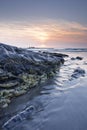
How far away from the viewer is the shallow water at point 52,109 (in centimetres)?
751

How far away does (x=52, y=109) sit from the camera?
30.5 feet

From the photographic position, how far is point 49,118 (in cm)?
817

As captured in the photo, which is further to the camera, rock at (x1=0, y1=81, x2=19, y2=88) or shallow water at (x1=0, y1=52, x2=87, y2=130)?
rock at (x1=0, y1=81, x2=19, y2=88)

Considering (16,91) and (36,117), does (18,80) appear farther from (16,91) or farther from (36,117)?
(36,117)

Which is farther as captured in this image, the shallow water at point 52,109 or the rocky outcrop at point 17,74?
the rocky outcrop at point 17,74

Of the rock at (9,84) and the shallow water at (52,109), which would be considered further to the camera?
the rock at (9,84)

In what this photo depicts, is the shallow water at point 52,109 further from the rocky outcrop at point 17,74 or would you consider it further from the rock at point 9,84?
the rock at point 9,84

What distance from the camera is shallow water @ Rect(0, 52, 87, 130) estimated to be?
24.6 feet

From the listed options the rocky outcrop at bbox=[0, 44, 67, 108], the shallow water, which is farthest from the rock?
the shallow water

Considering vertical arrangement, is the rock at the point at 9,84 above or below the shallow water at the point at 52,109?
above

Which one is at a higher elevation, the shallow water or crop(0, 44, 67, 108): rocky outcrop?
crop(0, 44, 67, 108): rocky outcrop

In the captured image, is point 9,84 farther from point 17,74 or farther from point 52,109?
point 52,109

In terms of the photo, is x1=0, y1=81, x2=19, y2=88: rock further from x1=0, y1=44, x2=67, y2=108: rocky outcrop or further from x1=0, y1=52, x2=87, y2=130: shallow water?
x1=0, y1=52, x2=87, y2=130: shallow water

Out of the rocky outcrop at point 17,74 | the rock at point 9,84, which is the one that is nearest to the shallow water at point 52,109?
the rocky outcrop at point 17,74
